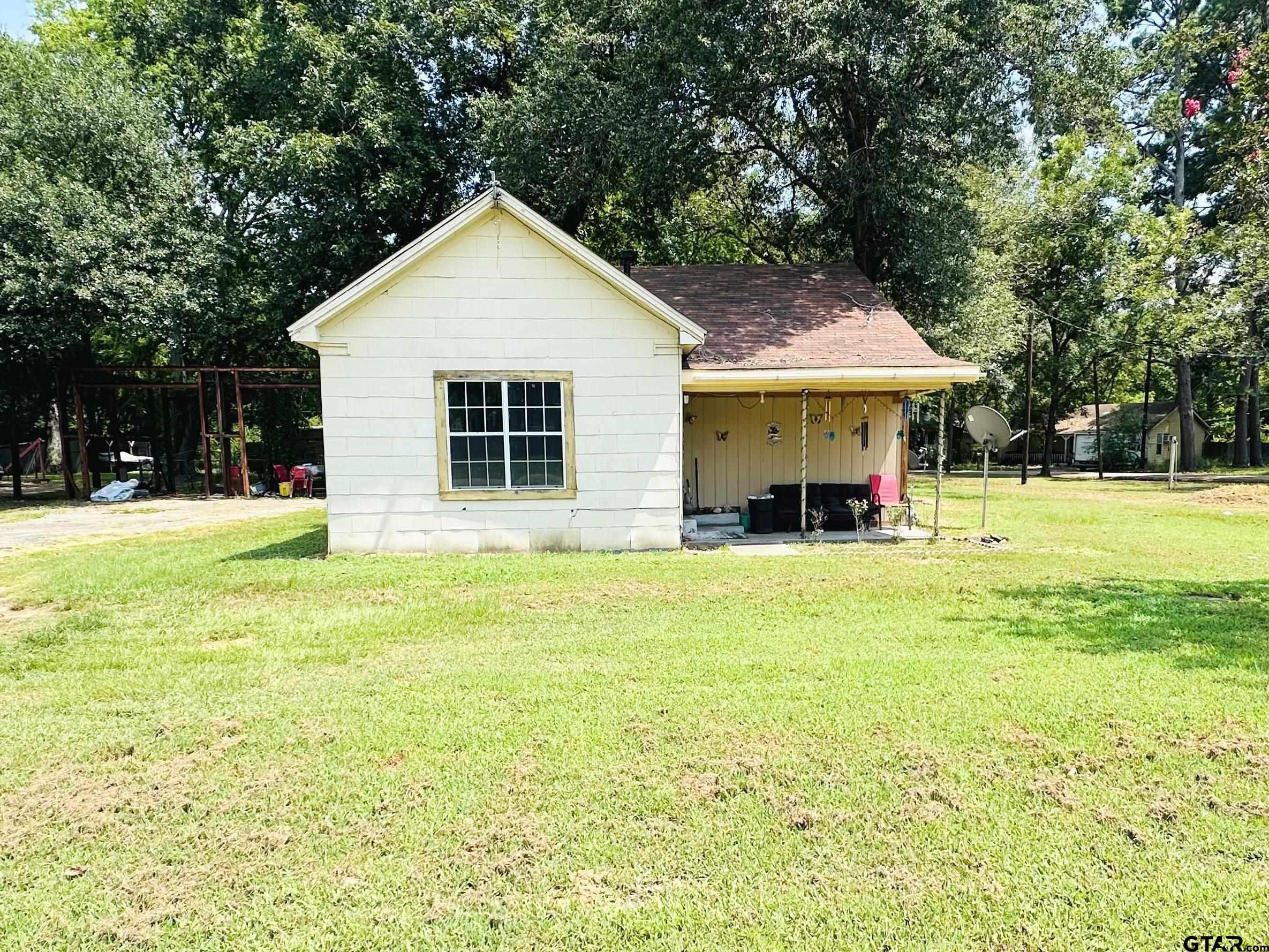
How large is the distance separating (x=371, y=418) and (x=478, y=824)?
290 inches

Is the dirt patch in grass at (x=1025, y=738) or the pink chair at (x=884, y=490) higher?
the pink chair at (x=884, y=490)

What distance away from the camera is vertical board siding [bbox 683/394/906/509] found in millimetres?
12656

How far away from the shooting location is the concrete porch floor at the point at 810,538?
416 inches

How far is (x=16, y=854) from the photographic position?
291 cm

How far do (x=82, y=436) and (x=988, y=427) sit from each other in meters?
21.7

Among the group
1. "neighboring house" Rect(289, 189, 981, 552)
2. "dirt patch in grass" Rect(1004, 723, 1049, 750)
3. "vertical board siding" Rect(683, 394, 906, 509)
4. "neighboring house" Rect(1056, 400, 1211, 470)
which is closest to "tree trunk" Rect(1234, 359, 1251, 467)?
"neighboring house" Rect(1056, 400, 1211, 470)

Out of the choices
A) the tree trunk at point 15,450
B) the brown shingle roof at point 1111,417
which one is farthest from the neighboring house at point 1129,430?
the tree trunk at point 15,450

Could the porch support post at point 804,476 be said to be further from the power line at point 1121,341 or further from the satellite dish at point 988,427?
the power line at point 1121,341

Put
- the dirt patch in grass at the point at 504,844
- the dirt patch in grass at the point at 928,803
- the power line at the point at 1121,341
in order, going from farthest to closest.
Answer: the power line at the point at 1121,341 < the dirt patch in grass at the point at 928,803 < the dirt patch in grass at the point at 504,844

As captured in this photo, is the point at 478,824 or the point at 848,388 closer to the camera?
the point at 478,824

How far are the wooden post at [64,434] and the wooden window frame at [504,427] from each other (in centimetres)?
1504

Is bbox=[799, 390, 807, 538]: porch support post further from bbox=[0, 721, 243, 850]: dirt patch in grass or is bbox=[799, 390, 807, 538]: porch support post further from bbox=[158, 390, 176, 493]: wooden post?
bbox=[158, 390, 176, 493]: wooden post

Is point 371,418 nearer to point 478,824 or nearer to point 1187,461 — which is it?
point 478,824

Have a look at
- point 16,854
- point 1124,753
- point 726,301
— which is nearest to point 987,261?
point 726,301
